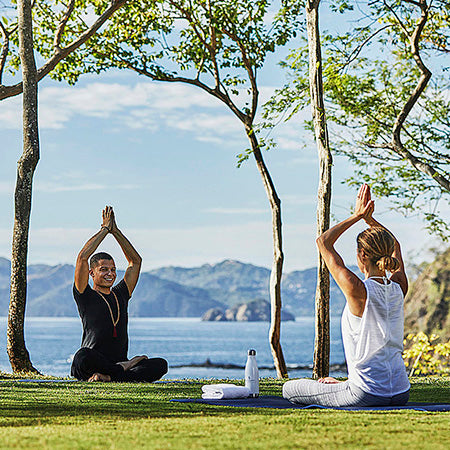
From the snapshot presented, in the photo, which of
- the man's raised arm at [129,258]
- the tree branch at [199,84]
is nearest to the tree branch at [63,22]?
the tree branch at [199,84]

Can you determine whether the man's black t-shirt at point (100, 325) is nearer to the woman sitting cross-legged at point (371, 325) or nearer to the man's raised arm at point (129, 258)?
the man's raised arm at point (129, 258)

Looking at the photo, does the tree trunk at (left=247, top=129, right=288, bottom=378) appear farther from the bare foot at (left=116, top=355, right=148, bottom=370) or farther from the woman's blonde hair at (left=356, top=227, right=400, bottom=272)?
the woman's blonde hair at (left=356, top=227, right=400, bottom=272)

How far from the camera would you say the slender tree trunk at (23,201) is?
868cm

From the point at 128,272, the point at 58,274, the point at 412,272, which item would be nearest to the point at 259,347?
the point at 58,274

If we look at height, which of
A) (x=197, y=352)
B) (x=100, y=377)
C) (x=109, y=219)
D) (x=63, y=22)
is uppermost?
(x=63, y=22)

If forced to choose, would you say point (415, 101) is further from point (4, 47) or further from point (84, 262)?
point (84, 262)

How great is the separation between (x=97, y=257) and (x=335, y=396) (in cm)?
285

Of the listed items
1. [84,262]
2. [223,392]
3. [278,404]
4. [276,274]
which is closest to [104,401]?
[223,392]

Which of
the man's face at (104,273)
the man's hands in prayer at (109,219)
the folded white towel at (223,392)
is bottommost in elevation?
the folded white towel at (223,392)

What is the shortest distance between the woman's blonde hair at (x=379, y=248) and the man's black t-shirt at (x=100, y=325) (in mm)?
2830

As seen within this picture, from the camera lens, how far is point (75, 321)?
7279 inches

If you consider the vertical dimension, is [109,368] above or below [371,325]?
below

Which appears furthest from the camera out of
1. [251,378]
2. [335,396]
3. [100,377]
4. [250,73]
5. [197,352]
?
[197,352]

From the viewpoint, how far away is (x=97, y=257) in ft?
22.0
